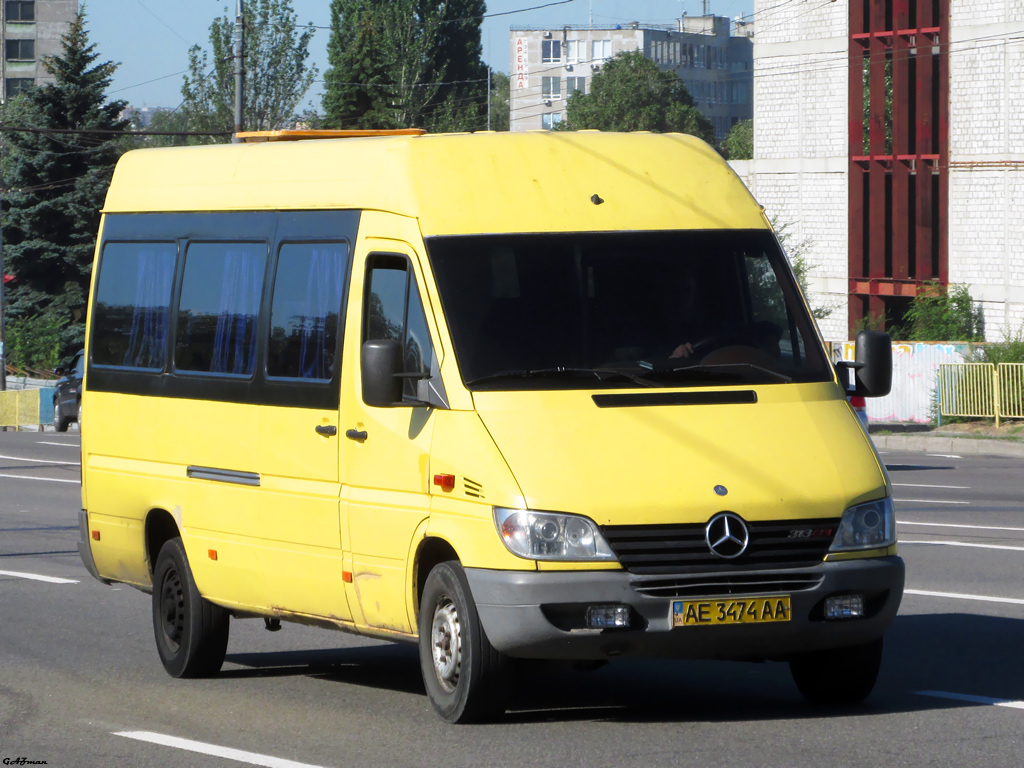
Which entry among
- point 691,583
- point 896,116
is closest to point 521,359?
point 691,583

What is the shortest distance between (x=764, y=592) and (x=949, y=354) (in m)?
29.8

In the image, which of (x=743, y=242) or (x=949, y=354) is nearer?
(x=743, y=242)

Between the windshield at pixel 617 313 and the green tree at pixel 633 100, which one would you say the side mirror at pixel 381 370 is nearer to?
the windshield at pixel 617 313

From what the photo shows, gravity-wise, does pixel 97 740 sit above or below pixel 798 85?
below

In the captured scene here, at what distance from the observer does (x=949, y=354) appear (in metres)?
35.4

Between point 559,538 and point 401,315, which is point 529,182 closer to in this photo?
point 401,315

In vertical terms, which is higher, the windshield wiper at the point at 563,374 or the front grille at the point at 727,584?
the windshield wiper at the point at 563,374

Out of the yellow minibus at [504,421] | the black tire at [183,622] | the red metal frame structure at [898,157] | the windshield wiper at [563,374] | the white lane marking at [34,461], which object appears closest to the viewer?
the yellow minibus at [504,421]

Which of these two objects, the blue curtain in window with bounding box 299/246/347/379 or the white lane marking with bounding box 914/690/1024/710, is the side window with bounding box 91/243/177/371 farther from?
the white lane marking with bounding box 914/690/1024/710

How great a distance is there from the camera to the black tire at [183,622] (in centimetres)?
877

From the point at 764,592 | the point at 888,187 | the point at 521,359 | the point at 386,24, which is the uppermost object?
the point at 386,24

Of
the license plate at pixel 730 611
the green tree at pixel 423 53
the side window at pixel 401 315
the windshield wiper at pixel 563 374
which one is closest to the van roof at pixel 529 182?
the side window at pixel 401 315

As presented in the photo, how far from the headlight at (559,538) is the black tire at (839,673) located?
4.09 feet

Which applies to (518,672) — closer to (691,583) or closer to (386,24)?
(691,583)
